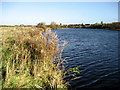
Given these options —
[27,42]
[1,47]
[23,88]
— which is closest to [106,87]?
[23,88]

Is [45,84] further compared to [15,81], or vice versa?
[45,84]

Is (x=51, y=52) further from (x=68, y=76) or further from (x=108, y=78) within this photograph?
(x=108, y=78)

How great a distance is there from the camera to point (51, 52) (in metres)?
6.84

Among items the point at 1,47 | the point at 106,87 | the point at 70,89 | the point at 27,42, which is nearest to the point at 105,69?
the point at 106,87

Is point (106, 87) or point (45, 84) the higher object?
point (45, 84)

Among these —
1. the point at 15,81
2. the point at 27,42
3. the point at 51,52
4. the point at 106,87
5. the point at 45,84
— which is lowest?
the point at 106,87

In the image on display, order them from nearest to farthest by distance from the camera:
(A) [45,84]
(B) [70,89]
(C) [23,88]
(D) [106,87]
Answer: (C) [23,88] < (A) [45,84] < (B) [70,89] < (D) [106,87]

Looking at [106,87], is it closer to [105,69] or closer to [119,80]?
[119,80]

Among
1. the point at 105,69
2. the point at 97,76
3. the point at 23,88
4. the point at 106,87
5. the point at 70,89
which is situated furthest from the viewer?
the point at 105,69

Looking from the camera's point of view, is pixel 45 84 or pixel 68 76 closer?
pixel 45 84

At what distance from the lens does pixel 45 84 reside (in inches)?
215

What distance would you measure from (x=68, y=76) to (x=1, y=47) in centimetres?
478

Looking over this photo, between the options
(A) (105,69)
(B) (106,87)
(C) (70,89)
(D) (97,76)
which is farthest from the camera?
(A) (105,69)

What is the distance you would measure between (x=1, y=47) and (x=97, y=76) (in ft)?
22.1
